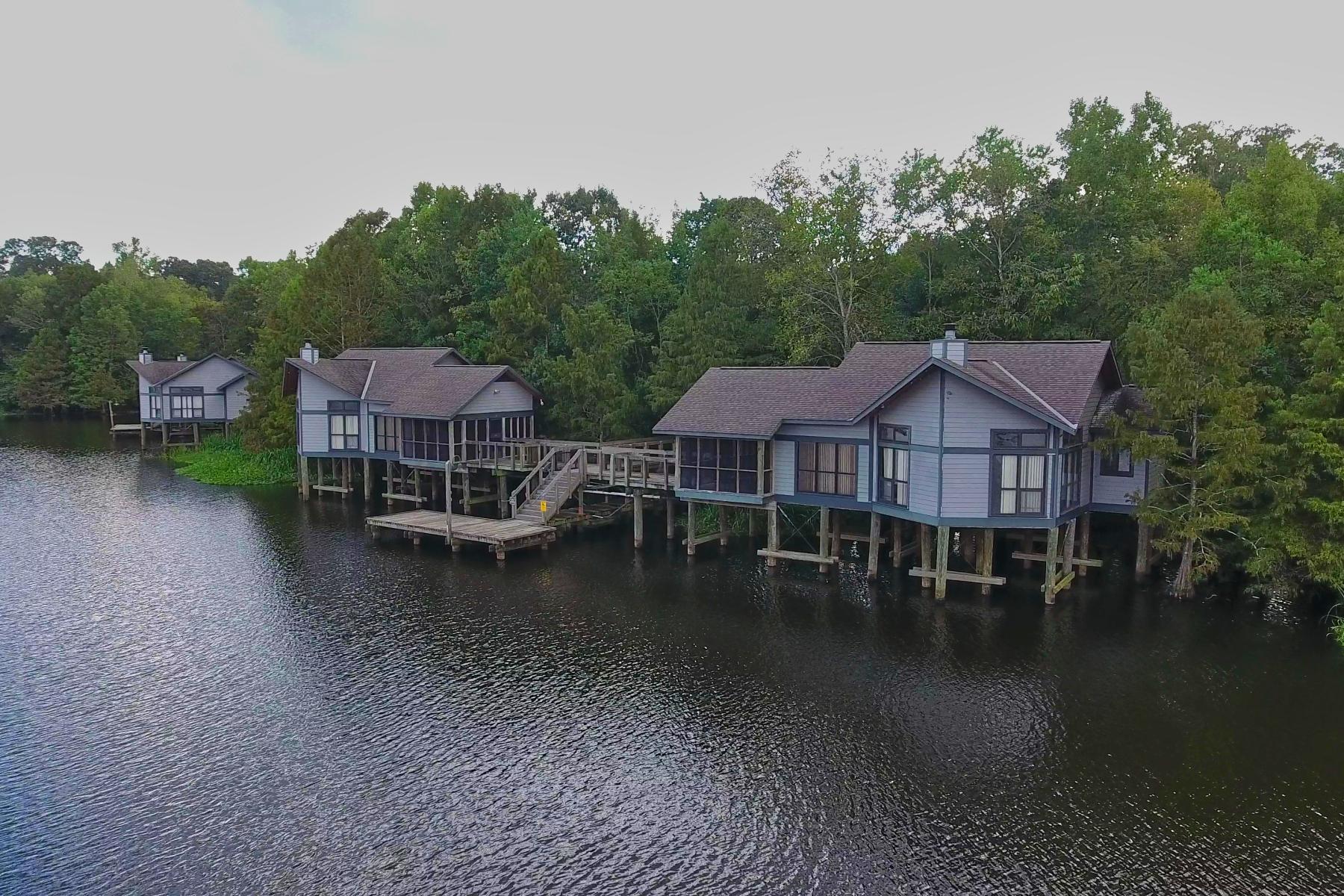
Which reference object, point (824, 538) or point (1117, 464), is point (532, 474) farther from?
point (1117, 464)

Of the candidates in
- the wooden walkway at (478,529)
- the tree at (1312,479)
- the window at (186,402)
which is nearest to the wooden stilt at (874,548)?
the tree at (1312,479)

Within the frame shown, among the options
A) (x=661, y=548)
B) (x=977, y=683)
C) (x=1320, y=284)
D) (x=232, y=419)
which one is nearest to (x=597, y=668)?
(x=977, y=683)

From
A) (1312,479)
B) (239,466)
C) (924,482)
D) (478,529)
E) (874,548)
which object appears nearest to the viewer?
(1312,479)

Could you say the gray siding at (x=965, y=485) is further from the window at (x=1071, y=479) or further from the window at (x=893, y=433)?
the window at (x=1071, y=479)

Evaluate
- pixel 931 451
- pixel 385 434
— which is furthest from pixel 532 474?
pixel 931 451

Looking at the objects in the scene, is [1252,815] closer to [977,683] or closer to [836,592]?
[977,683]

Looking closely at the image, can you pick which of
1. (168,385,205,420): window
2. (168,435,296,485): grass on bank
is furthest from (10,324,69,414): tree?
(168,435,296,485): grass on bank

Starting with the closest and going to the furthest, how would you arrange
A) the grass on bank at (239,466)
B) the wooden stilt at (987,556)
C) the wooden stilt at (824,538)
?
the wooden stilt at (987,556)
the wooden stilt at (824,538)
the grass on bank at (239,466)
